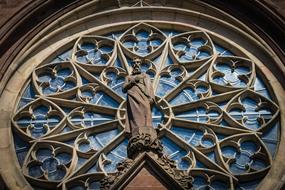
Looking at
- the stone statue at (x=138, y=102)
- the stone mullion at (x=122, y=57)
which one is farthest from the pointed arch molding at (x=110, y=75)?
the stone statue at (x=138, y=102)

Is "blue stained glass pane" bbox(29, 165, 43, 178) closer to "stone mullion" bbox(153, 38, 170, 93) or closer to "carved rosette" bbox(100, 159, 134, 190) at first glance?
"carved rosette" bbox(100, 159, 134, 190)

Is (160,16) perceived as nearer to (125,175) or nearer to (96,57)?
(96,57)

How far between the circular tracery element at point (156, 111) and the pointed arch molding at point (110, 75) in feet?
0.09

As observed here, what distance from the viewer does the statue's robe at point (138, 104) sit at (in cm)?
1769

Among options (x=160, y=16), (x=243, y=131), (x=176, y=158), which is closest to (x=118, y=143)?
(x=176, y=158)

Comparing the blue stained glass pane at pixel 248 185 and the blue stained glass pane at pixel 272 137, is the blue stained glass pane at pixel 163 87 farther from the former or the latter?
the blue stained glass pane at pixel 248 185

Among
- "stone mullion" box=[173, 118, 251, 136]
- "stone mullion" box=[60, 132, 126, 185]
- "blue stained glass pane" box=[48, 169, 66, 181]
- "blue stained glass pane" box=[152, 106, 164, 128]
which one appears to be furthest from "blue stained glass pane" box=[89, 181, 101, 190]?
"stone mullion" box=[173, 118, 251, 136]

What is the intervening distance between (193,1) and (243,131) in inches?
175

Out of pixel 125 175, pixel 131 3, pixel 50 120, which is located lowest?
pixel 125 175

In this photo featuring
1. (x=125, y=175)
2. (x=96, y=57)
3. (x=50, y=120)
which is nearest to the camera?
(x=125, y=175)

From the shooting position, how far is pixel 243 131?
20.1 m

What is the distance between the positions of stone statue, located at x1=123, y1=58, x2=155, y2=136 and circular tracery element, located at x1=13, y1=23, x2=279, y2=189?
1.74 metres

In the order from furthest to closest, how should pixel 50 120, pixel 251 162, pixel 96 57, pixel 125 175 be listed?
pixel 96 57 < pixel 50 120 < pixel 251 162 < pixel 125 175

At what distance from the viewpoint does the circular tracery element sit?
19.6 metres
